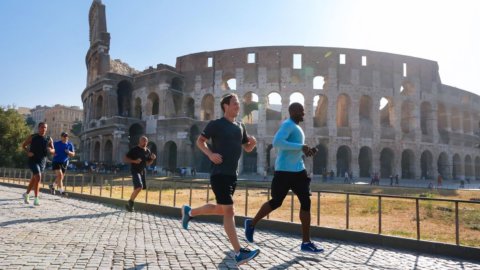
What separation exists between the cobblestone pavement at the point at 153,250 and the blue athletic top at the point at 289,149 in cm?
112

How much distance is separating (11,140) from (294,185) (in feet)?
127

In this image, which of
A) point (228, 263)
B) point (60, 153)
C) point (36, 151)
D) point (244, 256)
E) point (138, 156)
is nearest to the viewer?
point (244, 256)

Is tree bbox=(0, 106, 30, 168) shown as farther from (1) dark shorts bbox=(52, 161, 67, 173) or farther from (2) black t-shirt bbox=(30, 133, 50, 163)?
(2) black t-shirt bbox=(30, 133, 50, 163)

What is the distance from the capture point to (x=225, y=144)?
3918 mm

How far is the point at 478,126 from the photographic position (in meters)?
46.2

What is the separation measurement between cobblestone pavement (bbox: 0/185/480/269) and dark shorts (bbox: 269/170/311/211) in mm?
716

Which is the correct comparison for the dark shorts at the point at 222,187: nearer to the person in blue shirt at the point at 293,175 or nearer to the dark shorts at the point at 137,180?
the person in blue shirt at the point at 293,175

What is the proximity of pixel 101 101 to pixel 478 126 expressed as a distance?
46753mm

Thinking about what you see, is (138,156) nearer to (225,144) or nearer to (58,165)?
(58,165)

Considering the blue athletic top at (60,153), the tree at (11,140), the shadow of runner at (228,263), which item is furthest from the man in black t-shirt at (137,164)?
the tree at (11,140)

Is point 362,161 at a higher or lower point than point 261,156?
lower

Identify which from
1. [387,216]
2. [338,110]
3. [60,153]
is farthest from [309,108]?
[60,153]

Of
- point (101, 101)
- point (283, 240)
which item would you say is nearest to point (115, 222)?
point (283, 240)

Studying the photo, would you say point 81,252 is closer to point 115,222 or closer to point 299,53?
point 115,222
